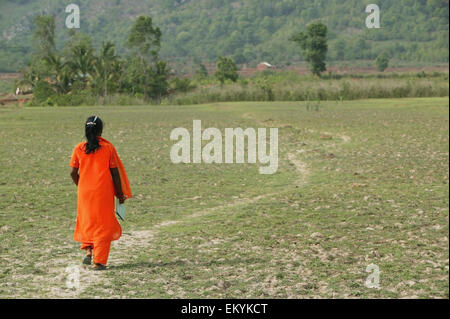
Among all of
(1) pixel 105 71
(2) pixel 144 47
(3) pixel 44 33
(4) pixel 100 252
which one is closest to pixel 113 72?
(1) pixel 105 71

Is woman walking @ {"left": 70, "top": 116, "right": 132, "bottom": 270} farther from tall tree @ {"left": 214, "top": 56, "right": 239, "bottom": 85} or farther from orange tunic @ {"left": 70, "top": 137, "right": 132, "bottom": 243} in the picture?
tall tree @ {"left": 214, "top": 56, "right": 239, "bottom": 85}

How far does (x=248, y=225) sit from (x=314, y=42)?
274 ft

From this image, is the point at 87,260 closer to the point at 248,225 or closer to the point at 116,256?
the point at 116,256

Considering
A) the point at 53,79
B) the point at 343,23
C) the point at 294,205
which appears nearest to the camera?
the point at 294,205

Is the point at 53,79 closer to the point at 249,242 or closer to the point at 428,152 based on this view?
the point at 428,152

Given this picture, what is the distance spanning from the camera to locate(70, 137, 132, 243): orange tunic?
22.4 feet

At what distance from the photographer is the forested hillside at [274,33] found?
138 meters

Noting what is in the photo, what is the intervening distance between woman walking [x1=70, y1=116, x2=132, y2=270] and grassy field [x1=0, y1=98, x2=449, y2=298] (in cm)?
26

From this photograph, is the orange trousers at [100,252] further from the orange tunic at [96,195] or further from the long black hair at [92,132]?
the long black hair at [92,132]

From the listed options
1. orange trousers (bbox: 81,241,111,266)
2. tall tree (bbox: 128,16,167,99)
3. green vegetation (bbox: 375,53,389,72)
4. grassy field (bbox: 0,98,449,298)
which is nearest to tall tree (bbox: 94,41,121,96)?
tall tree (bbox: 128,16,167,99)

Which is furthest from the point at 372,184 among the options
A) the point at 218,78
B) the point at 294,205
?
the point at 218,78

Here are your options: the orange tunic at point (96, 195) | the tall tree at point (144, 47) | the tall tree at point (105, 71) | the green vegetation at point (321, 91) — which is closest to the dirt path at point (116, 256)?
the orange tunic at point (96, 195)

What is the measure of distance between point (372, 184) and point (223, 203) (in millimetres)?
2874
